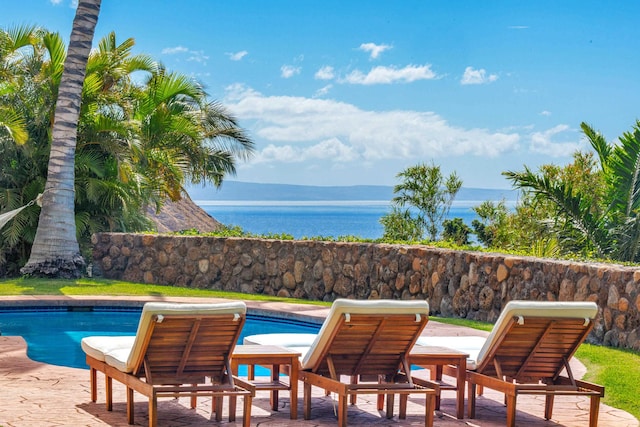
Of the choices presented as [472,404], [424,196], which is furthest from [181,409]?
[424,196]

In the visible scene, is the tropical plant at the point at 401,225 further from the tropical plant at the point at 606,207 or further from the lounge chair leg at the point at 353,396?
the lounge chair leg at the point at 353,396

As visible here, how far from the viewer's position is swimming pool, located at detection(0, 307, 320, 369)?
35.3ft

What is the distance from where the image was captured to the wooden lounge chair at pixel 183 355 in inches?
228

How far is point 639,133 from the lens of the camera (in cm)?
1421

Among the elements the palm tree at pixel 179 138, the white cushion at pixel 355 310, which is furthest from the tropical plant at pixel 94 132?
the white cushion at pixel 355 310

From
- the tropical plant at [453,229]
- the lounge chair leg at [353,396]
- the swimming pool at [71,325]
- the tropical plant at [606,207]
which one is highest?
the tropical plant at [606,207]

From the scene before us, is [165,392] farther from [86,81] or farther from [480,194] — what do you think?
[480,194]

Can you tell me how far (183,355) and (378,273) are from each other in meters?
8.20

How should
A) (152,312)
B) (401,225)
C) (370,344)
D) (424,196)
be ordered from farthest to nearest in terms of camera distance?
(401,225), (424,196), (370,344), (152,312)

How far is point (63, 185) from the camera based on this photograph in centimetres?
1623

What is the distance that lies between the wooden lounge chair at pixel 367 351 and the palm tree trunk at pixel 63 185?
35.7 feet

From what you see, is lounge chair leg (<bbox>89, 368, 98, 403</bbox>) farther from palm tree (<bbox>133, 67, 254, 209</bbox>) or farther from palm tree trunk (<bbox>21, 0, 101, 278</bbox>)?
palm tree (<bbox>133, 67, 254, 209</bbox>)

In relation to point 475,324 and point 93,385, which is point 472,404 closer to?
point 93,385

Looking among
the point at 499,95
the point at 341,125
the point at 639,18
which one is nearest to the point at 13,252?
the point at 639,18
